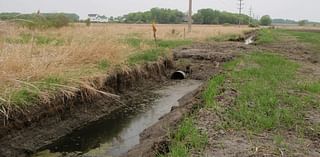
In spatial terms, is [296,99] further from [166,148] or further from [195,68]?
[195,68]

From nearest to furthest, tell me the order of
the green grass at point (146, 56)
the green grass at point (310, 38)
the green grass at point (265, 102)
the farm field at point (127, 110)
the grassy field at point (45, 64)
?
the farm field at point (127, 110) < the green grass at point (265, 102) < the grassy field at point (45, 64) < the green grass at point (146, 56) < the green grass at point (310, 38)

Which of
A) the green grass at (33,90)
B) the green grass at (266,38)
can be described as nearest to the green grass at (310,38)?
the green grass at (266,38)

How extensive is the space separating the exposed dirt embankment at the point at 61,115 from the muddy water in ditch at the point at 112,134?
0.80 feet

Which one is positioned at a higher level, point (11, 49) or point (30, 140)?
point (11, 49)

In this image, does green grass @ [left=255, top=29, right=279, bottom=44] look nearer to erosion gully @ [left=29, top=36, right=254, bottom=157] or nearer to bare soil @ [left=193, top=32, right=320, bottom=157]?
erosion gully @ [left=29, top=36, right=254, bottom=157]

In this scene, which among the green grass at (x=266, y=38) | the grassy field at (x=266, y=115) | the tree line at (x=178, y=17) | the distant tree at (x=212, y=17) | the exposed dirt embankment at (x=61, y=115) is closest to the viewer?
the grassy field at (x=266, y=115)

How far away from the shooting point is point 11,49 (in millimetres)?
8891

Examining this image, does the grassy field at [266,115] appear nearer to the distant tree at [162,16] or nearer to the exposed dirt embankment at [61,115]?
the exposed dirt embankment at [61,115]

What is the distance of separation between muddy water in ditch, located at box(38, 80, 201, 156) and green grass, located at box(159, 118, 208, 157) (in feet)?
5.05

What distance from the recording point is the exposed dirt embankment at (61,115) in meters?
6.77

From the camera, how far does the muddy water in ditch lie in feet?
23.0

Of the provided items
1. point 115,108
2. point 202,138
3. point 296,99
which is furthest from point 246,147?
point 115,108

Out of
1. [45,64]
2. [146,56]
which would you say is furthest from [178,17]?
[45,64]

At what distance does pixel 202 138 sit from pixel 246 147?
Answer: 0.61m
